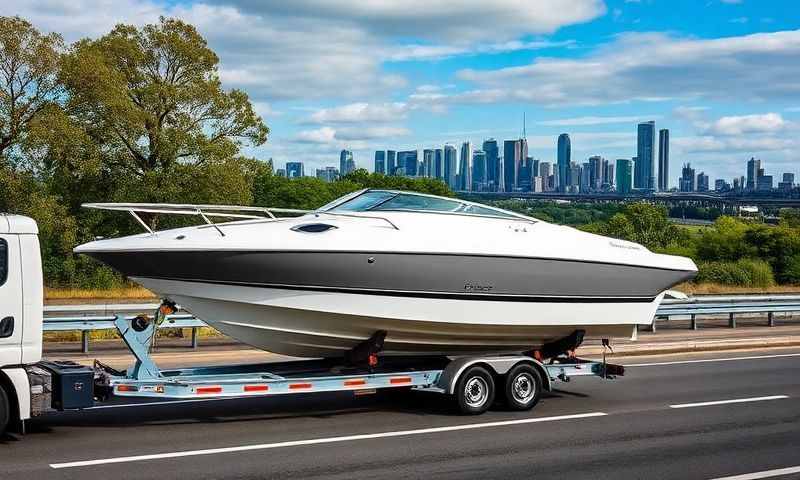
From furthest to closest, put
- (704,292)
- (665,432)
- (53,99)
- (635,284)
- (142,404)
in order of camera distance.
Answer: (53,99) → (704,292) → (635,284) → (142,404) → (665,432)

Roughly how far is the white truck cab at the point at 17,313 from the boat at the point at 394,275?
44.2 inches

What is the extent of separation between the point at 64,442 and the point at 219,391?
1733mm

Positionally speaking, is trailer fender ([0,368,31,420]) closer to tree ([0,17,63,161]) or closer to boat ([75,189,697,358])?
boat ([75,189,697,358])

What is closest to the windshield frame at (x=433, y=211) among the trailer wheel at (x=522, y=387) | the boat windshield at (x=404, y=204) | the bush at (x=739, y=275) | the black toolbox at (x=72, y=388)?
the boat windshield at (x=404, y=204)

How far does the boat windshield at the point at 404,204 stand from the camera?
12688mm

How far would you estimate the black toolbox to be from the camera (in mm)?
10156

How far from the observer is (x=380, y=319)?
39.2ft

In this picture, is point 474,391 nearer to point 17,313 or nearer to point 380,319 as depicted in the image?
point 380,319

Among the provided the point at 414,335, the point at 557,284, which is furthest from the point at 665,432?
the point at 414,335

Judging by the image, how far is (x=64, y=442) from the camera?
1033cm

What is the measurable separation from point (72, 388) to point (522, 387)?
19.2 ft

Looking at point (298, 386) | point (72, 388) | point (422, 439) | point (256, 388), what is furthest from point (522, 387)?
point (72, 388)

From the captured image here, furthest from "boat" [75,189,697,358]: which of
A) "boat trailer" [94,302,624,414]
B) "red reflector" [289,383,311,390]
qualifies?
"red reflector" [289,383,311,390]

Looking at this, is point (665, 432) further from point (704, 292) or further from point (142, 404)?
point (704, 292)
